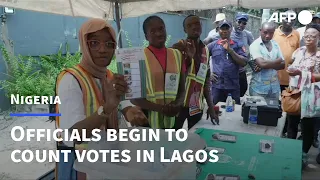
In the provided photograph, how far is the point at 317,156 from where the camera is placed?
11.5 ft

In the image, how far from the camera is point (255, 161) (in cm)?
171

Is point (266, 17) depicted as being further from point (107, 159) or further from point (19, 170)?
point (107, 159)

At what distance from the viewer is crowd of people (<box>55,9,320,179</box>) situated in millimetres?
1411

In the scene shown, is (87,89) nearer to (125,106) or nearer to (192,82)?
(125,106)

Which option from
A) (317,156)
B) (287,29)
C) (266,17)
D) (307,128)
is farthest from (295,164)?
(266,17)

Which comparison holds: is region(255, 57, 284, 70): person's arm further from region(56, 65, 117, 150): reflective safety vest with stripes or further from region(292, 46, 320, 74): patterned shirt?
region(56, 65, 117, 150): reflective safety vest with stripes

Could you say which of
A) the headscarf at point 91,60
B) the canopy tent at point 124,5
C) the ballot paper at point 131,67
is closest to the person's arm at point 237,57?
the canopy tent at point 124,5

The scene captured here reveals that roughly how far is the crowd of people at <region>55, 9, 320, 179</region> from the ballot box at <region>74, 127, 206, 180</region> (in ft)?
0.83

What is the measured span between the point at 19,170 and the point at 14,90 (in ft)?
8.04

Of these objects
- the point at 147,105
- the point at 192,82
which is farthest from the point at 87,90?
the point at 192,82

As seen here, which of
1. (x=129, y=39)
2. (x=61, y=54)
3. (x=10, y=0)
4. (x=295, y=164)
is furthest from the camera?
(x=129, y=39)

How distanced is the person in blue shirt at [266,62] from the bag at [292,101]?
A: 0.26 m

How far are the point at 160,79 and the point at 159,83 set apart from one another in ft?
0.11

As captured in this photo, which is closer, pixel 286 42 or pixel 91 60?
pixel 91 60
